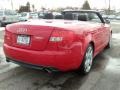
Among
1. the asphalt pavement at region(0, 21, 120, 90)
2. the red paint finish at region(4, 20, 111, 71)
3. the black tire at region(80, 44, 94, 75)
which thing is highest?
the red paint finish at region(4, 20, 111, 71)

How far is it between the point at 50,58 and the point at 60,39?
39cm

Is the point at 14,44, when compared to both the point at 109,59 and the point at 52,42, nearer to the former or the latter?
the point at 52,42

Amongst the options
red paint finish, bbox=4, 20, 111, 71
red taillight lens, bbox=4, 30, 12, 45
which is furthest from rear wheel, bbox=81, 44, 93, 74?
red taillight lens, bbox=4, 30, 12, 45

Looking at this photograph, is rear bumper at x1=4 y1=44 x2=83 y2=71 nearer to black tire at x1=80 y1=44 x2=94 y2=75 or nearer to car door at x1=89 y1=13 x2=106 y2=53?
black tire at x1=80 y1=44 x2=94 y2=75

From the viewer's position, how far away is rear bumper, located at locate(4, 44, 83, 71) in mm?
4617

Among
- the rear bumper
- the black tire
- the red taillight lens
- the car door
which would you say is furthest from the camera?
the car door

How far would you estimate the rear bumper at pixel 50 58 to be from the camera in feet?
15.1

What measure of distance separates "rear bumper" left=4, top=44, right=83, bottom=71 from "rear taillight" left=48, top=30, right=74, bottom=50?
0.13m

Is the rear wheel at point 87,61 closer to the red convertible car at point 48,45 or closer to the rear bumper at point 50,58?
the red convertible car at point 48,45

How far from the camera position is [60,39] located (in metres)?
4.62

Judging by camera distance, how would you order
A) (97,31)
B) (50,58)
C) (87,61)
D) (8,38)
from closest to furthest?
(50,58) → (8,38) → (87,61) → (97,31)

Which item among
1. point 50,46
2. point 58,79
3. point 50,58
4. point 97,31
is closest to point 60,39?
point 50,46

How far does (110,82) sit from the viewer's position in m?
5.14

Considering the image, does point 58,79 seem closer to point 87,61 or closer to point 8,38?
point 87,61
